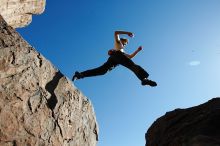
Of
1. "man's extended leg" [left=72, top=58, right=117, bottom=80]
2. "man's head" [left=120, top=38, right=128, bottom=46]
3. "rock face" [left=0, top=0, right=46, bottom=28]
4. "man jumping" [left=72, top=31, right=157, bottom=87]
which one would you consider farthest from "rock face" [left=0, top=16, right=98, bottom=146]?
"rock face" [left=0, top=0, right=46, bottom=28]

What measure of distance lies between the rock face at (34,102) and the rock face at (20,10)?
13.1 metres

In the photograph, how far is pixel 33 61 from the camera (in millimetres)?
11344

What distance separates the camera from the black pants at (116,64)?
1176 cm

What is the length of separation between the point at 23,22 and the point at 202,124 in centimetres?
2453

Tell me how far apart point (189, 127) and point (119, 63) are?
4802mm

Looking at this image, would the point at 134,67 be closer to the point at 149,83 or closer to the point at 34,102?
→ the point at 149,83

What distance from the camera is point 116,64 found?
12523mm

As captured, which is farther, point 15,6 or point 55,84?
point 15,6

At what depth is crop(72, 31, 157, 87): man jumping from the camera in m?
11.7

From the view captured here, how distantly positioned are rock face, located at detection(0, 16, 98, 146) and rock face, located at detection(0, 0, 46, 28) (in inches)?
516

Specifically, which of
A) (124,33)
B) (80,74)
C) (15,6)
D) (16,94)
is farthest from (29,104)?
(15,6)

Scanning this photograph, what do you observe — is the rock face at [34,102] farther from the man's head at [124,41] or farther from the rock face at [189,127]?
the rock face at [189,127]

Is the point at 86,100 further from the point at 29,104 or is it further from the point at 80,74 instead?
the point at 29,104

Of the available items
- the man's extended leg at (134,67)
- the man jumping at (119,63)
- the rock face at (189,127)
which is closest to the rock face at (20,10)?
the man jumping at (119,63)
